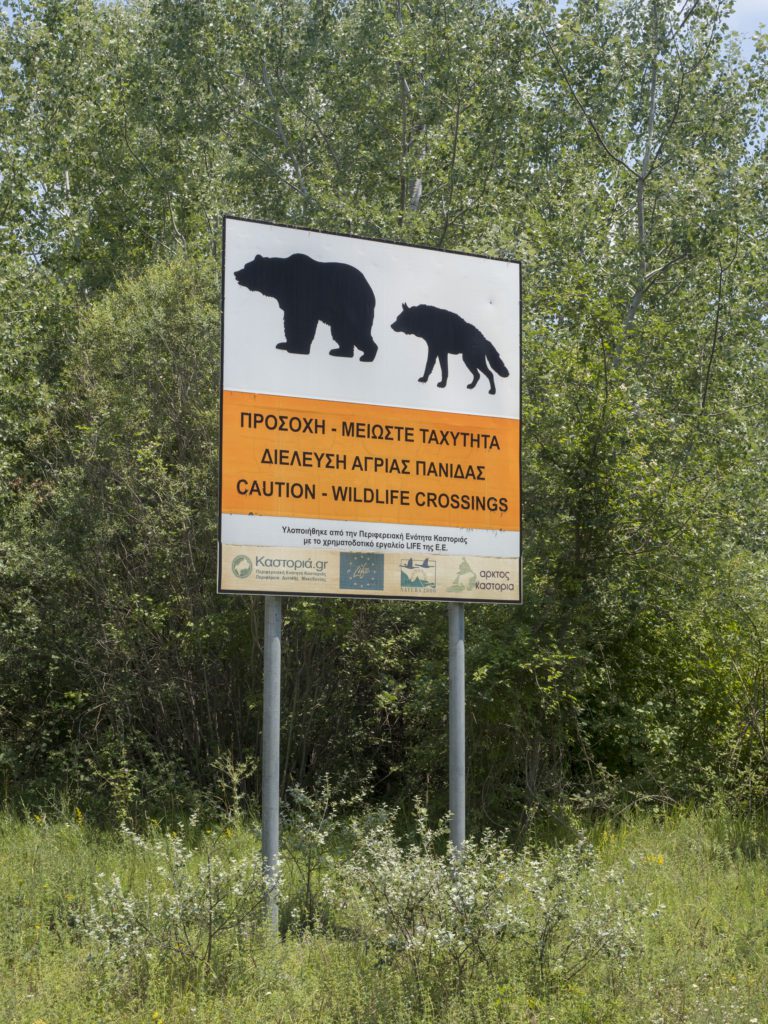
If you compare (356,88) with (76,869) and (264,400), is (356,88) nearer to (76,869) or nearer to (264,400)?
(264,400)

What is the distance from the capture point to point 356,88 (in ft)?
54.4

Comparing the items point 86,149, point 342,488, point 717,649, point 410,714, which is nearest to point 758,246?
point 717,649

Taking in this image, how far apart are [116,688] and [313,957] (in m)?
5.38

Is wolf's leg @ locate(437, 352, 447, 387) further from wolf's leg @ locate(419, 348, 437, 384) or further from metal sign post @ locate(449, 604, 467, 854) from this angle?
metal sign post @ locate(449, 604, 467, 854)

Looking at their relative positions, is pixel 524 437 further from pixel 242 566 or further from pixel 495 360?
pixel 242 566

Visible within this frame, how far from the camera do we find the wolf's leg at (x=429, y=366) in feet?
23.1

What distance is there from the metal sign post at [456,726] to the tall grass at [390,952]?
51 cm

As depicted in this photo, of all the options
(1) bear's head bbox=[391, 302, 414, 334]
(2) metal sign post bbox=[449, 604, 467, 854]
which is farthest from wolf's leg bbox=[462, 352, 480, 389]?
(2) metal sign post bbox=[449, 604, 467, 854]

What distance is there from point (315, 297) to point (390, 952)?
3.65m

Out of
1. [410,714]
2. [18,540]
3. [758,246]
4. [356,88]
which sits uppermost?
[356,88]

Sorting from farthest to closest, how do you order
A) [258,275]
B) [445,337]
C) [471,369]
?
→ [471,369] → [445,337] → [258,275]

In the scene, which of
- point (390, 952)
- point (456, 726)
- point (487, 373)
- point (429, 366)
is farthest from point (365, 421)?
point (390, 952)

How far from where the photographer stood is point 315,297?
676cm

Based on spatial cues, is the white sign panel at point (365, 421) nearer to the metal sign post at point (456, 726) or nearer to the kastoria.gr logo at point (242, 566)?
the kastoria.gr logo at point (242, 566)
